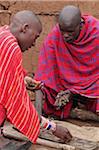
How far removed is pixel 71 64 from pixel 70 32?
53 centimetres

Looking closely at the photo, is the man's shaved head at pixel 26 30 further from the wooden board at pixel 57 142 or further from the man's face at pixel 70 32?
the man's face at pixel 70 32

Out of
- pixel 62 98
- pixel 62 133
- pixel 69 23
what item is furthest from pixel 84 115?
pixel 62 133

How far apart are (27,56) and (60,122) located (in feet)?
5.20

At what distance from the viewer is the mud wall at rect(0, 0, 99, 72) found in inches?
263

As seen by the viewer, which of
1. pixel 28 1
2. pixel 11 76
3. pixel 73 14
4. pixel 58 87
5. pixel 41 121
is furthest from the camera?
pixel 28 1

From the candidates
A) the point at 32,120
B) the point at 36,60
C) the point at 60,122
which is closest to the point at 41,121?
the point at 32,120

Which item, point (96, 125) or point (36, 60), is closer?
point (96, 125)

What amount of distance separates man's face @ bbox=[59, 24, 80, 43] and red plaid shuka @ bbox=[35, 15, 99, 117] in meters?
0.14

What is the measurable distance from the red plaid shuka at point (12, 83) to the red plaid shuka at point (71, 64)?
83.6 inches

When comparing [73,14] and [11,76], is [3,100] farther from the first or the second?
[73,14]

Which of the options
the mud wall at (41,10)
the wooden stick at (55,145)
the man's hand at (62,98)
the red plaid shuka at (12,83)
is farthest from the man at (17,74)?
the mud wall at (41,10)

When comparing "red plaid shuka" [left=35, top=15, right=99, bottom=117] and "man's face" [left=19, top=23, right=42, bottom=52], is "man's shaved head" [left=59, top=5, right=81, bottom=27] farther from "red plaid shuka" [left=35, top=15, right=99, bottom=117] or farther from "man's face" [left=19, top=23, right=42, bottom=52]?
"man's face" [left=19, top=23, right=42, bottom=52]

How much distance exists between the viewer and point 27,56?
7.14 metres

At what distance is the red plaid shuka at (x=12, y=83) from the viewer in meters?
3.79
